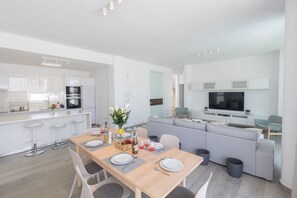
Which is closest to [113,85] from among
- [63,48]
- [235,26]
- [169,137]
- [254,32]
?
[63,48]

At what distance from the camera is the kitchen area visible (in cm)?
327

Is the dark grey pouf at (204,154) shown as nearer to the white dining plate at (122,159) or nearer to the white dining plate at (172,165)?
the white dining plate at (172,165)

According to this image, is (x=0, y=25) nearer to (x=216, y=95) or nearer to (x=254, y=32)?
(x=254, y=32)

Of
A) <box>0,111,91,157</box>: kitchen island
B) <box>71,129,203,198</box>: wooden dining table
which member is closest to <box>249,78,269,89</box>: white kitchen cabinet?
<box>71,129,203,198</box>: wooden dining table

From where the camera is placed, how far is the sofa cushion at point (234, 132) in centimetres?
232

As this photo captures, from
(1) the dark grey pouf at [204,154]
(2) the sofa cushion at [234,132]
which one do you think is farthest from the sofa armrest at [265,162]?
(1) the dark grey pouf at [204,154]

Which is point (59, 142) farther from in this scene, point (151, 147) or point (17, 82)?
point (151, 147)

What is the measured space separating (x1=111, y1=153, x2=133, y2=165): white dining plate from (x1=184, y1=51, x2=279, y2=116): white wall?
5680mm

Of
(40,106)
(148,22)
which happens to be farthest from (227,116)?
(40,106)

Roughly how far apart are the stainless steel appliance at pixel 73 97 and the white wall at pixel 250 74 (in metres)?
4.90

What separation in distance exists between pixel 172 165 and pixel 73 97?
539 centimetres

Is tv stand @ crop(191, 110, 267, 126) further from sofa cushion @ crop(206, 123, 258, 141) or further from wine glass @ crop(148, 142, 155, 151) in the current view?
wine glass @ crop(148, 142, 155, 151)

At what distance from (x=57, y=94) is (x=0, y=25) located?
3.33 metres

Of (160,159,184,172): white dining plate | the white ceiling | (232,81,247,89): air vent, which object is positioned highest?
the white ceiling
